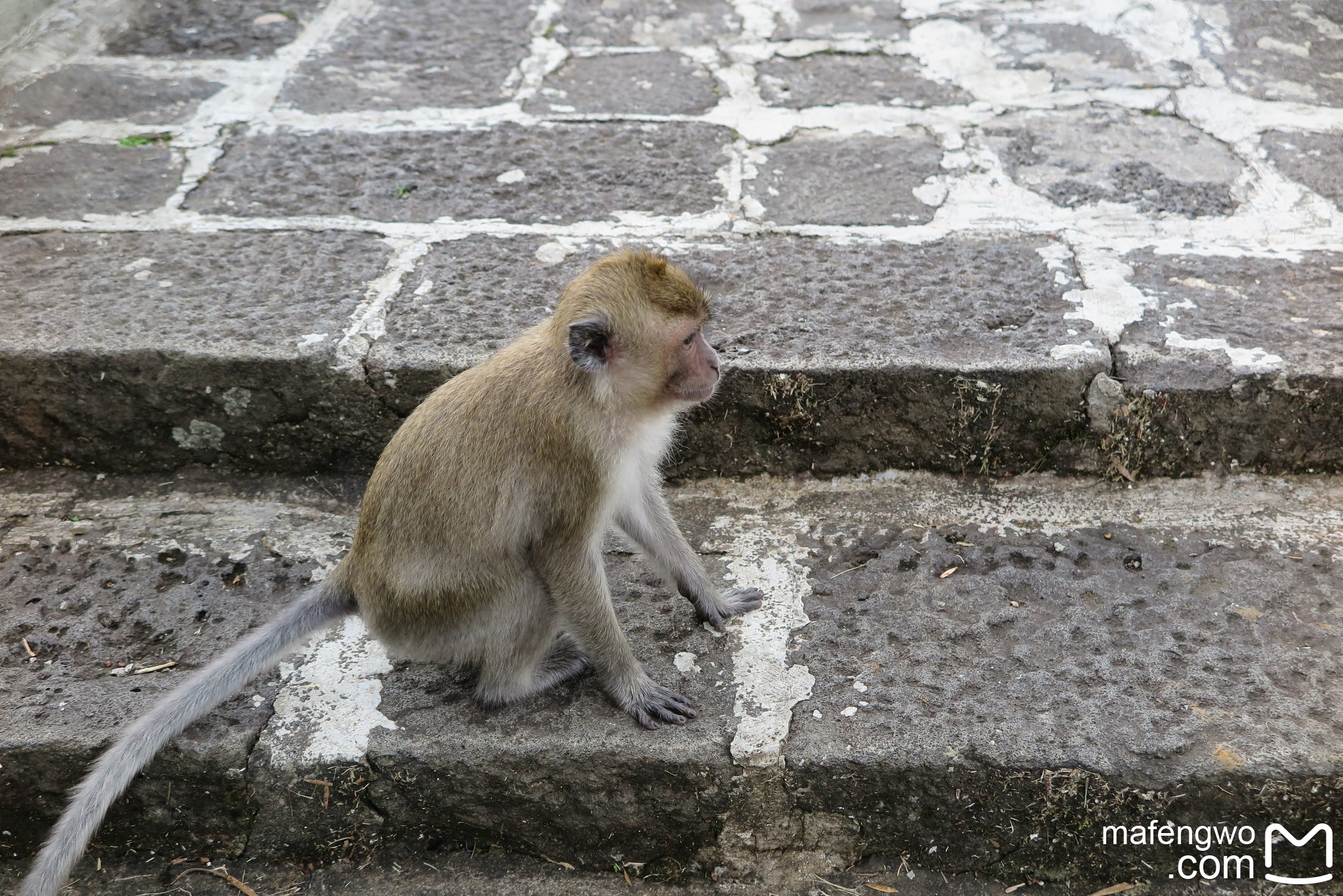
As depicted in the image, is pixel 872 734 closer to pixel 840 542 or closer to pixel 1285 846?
pixel 840 542

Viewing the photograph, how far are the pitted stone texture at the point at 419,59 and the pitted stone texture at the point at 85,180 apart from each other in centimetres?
66

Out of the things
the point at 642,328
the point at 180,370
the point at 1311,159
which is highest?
the point at 642,328

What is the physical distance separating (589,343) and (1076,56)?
11.0 ft

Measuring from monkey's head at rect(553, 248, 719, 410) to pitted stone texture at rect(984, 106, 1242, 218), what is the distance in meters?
1.87

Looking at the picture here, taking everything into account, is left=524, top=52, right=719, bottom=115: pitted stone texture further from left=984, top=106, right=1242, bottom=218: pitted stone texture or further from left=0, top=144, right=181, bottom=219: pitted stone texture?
left=0, top=144, right=181, bottom=219: pitted stone texture

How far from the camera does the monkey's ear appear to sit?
2.43 meters

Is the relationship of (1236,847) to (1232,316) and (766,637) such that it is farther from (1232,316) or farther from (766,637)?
(1232,316)

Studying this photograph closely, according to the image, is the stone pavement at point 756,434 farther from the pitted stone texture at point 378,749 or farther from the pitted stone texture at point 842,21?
the pitted stone texture at point 842,21

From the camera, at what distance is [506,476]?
8.11 feet

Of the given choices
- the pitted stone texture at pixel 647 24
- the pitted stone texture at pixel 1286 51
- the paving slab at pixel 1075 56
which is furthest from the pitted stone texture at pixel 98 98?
the pitted stone texture at pixel 1286 51

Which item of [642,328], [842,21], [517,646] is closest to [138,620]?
[517,646]

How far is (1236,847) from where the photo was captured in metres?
2.39

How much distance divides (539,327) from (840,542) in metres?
1.01

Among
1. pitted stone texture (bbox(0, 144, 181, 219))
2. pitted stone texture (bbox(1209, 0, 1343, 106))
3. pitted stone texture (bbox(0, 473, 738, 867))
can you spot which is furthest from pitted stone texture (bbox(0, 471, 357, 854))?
pitted stone texture (bbox(1209, 0, 1343, 106))
